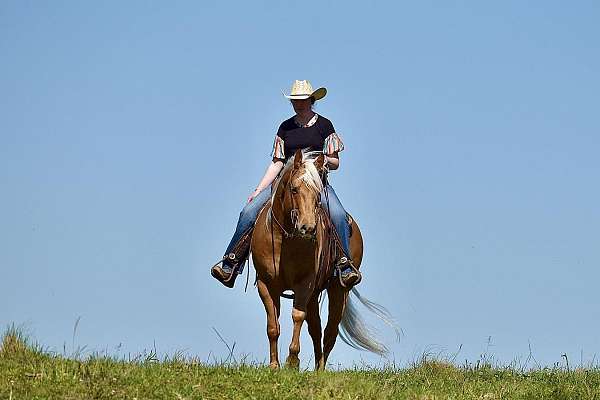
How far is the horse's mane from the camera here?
1289 cm

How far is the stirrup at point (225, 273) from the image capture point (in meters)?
14.0

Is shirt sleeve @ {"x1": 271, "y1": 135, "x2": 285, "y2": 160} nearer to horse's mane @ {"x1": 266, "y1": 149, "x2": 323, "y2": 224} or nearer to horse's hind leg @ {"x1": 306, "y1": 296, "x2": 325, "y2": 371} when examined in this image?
horse's mane @ {"x1": 266, "y1": 149, "x2": 323, "y2": 224}

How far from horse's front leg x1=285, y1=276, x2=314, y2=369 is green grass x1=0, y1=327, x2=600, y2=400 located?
103 cm

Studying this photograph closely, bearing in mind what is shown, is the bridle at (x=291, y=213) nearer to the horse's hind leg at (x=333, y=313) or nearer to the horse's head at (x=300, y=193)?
the horse's head at (x=300, y=193)

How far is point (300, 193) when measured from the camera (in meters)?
12.8

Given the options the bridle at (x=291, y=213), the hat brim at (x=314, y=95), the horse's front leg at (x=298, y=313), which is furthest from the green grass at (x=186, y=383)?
the hat brim at (x=314, y=95)

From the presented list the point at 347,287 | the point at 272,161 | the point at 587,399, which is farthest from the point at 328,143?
the point at 587,399

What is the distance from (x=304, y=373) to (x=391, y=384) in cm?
116

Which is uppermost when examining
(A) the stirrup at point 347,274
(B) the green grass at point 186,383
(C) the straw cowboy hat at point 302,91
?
(C) the straw cowboy hat at point 302,91

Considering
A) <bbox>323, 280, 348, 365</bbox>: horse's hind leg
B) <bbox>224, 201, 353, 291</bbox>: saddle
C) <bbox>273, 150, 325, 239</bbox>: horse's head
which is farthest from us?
<bbox>323, 280, 348, 365</bbox>: horse's hind leg

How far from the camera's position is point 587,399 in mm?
11773

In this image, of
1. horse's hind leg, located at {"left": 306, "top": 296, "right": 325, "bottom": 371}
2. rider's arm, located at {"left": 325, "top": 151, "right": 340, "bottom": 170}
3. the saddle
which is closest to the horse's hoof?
the saddle

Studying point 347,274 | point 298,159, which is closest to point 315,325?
point 347,274

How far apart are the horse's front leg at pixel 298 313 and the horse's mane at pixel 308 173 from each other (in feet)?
2.77
